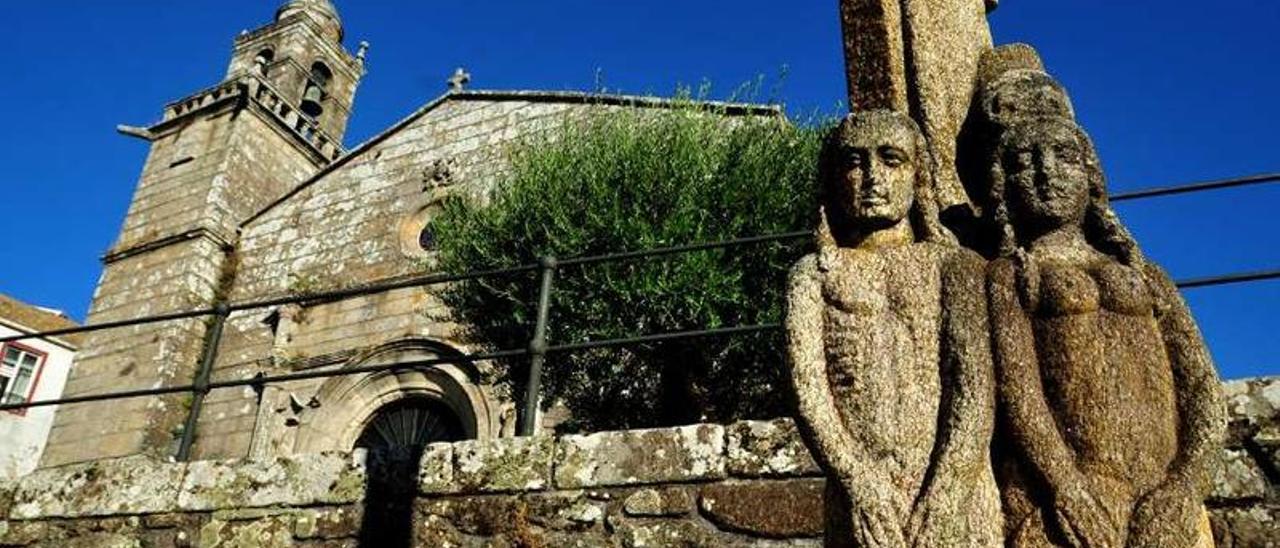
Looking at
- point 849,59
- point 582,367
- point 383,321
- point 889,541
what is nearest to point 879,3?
point 849,59

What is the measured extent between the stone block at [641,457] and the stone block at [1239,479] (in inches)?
65.2

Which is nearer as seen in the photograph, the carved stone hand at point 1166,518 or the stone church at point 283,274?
the carved stone hand at point 1166,518

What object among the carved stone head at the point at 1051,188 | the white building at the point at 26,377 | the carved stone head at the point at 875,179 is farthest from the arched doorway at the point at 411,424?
the white building at the point at 26,377

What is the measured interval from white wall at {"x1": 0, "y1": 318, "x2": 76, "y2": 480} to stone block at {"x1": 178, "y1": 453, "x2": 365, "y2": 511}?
19.9 meters

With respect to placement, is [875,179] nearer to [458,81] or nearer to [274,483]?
[274,483]

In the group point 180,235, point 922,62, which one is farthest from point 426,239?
point 922,62

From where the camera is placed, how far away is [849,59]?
121 inches

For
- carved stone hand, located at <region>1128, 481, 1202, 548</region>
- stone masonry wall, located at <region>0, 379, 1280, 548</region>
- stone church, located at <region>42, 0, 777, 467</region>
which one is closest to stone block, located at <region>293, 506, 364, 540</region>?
stone masonry wall, located at <region>0, 379, 1280, 548</region>

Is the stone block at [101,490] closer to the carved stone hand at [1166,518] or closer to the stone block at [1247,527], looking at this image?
the carved stone hand at [1166,518]

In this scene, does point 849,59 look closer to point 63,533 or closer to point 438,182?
point 63,533

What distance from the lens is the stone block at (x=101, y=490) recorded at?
14.8 feet

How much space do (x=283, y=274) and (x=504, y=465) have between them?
40.8ft

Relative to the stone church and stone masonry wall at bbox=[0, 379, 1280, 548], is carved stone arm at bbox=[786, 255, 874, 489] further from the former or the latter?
the stone church

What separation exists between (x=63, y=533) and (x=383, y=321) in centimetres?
898
